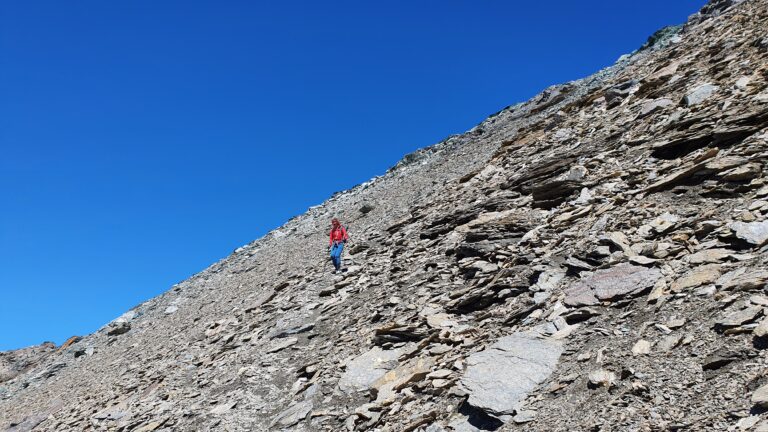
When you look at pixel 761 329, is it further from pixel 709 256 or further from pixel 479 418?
pixel 479 418

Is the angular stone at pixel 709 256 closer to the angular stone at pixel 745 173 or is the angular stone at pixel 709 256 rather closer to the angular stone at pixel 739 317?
the angular stone at pixel 739 317

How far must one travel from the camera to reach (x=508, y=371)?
27.0 ft

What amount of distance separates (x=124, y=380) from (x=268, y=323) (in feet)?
17.0

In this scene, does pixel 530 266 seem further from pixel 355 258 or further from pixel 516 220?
pixel 355 258

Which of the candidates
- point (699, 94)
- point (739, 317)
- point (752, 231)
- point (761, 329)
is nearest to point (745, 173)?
point (752, 231)

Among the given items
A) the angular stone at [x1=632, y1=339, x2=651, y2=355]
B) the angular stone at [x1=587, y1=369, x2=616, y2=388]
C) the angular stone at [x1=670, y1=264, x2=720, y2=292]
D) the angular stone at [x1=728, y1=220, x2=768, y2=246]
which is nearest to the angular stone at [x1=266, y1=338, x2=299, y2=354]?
the angular stone at [x1=587, y1=369, x2=616, y2=388]

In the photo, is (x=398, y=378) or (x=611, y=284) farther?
(x=398, y=378)

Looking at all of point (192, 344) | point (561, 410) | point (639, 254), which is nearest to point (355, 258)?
point (192, 344)

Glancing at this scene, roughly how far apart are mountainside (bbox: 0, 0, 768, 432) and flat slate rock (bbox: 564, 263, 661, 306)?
0.12 feet

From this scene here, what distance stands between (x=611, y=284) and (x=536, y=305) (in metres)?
1.34

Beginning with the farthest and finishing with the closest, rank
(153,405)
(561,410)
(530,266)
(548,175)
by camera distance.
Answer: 1. (548,175)
2. (153,405)
3. (530,266)
4. (561,410)

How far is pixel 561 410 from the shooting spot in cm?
698

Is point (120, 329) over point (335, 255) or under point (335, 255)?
over

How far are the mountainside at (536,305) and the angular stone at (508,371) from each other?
33 mm
